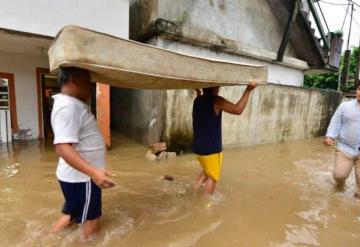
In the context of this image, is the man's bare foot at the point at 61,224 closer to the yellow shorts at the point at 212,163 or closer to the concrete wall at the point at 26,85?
the yellow shorts at the point at 212,163

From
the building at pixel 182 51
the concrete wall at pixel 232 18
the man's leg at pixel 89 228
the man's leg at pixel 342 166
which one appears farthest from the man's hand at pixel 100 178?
the concrete wall at pixel 232 18

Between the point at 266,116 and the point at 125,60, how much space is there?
264 inches

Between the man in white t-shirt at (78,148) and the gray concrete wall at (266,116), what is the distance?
3.61m

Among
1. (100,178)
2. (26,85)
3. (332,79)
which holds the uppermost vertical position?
(332,79)

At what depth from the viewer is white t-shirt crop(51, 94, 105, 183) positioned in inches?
71.8

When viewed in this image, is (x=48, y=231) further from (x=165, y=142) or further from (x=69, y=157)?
(x=165, y=142)

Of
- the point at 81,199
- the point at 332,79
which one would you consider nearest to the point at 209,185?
the point at 81,199

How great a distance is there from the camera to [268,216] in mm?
3105

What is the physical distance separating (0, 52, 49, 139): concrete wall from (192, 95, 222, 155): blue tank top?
236 inches

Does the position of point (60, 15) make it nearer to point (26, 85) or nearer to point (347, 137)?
point (26, 85)

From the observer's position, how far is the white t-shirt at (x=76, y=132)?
182 cm

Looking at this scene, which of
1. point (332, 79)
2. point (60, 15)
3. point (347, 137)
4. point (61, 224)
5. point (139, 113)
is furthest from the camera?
point (332, 79)

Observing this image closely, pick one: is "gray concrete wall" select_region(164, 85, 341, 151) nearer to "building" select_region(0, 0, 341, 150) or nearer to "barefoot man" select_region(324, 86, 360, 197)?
"building" select_region(0, 0, 341, 150)

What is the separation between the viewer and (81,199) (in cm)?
213
